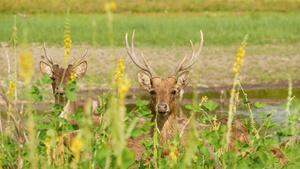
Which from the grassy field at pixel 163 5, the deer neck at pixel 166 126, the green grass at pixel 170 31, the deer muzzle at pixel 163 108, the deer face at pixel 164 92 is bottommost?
the deer neck at pixel 166 126

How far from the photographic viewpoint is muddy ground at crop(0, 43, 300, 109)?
15102mm

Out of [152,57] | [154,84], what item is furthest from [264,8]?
[154,84]

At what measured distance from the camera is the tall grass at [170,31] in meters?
21.0

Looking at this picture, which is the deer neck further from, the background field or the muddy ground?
the muddy ground

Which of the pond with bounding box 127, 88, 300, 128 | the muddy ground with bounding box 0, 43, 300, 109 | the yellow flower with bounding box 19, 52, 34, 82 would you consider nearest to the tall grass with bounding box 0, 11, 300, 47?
the muddy ground with bounding box 0, 43, 300, 109

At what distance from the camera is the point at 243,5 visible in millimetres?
35688

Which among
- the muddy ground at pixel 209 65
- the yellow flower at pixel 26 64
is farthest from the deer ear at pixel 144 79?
the muddy ground at pixel 209 65

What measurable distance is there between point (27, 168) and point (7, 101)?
0.45m

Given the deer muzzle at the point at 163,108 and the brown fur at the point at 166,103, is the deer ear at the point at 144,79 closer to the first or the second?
the brown fur at the point at 166,103

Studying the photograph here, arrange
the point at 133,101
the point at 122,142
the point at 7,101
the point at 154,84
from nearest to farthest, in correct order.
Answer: the point at 122,142 → the point at 7,101 → the point at 154,84 → the point at 133,101

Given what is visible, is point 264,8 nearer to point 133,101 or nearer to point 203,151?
point 133,101

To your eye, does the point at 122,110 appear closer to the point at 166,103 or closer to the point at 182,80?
the point at 166,103

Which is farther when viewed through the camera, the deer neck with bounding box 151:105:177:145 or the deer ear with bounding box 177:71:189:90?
the deer ear with bounding box 177:71:189:90

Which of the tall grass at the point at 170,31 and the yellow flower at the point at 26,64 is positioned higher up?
the tall grass at the point at 170,31
